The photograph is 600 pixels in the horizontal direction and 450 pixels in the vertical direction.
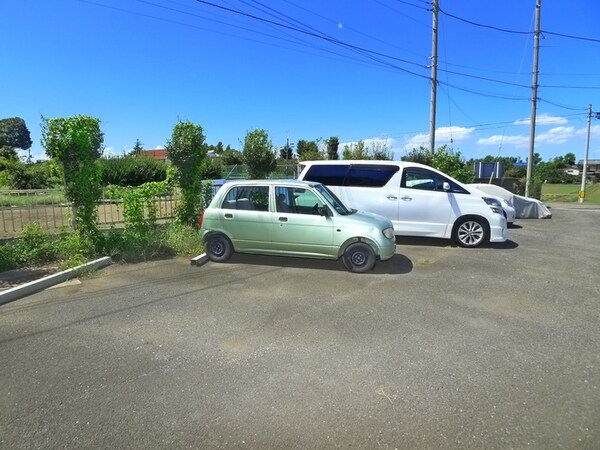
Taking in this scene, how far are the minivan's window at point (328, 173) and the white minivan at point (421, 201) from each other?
0.03 metres

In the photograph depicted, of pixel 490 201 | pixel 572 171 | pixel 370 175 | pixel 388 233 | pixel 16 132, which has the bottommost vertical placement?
pixel 388 233

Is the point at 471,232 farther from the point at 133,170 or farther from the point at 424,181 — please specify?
the point at 133,170

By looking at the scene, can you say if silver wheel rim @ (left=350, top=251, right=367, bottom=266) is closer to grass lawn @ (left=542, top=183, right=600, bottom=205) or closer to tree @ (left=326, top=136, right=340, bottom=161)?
tree @ (left=326, top=136, right=340, bottom=161)

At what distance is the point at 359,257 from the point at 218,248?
2.78 m

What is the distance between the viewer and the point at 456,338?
4.36 meters

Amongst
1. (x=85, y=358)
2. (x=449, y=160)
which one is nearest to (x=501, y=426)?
(x=85, y=358)

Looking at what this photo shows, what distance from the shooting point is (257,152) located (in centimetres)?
1554

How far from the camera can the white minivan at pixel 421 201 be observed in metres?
9.06

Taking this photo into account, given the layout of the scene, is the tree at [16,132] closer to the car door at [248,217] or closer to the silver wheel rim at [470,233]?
the car door at [248,217]

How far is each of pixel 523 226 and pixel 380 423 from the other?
12248 millimetres

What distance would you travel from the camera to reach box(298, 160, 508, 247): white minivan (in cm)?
906

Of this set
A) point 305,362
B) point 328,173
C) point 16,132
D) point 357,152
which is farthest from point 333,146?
point 16,132

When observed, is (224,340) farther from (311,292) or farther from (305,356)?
(311,292)

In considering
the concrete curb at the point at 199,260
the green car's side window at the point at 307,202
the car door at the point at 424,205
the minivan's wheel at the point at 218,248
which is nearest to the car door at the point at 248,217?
the minivan's wheel at the point at 218,248
